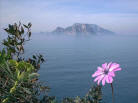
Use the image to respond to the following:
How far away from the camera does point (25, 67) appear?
2.17m

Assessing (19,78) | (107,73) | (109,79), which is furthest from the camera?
(19,78)

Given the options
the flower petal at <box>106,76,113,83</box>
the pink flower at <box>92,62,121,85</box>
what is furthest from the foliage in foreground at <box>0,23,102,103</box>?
the flower petal at <box>106,76,113,83</box>

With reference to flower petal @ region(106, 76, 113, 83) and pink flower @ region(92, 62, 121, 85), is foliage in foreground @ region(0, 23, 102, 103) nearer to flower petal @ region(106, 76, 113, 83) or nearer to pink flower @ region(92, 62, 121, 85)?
pink flower @ region(92, 62, 121, 85)

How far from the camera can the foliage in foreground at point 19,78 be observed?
6.51ft

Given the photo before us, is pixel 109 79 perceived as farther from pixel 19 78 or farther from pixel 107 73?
pixel 19 78

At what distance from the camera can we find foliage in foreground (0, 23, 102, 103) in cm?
199

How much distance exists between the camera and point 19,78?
1.91 metres

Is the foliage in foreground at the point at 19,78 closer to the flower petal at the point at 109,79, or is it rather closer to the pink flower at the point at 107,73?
the pink flower at the point at 107,73

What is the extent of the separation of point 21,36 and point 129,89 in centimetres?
1622

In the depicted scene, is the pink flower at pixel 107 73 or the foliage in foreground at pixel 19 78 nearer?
the pink flower at pixel 107 73

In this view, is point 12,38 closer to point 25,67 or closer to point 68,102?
point 25,67

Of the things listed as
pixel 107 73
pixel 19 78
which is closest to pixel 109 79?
pixel 107 73

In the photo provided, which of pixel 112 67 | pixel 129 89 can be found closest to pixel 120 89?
pixel 129 89

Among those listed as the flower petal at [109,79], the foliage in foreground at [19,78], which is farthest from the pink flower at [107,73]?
the foliage in foreground at [19,78]
